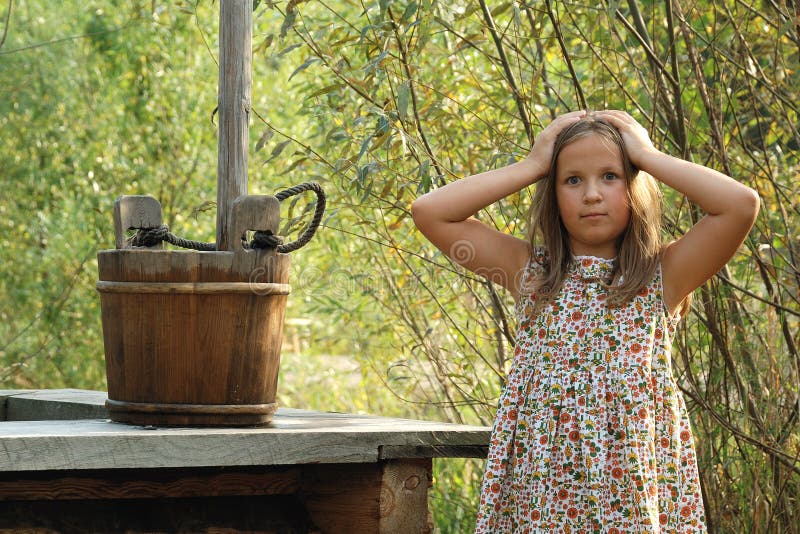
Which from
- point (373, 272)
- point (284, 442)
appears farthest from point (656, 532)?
point (373, 272)

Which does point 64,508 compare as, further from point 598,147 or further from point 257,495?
point 598,147

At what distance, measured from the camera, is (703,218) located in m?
2.11

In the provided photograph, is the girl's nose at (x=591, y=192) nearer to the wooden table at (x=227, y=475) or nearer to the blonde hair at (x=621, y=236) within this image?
the blonde hair at (x=621, y=236)

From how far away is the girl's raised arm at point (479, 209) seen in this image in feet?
7.25

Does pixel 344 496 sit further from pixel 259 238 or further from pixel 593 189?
pixel 593 189

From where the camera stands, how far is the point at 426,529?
233 centimetres

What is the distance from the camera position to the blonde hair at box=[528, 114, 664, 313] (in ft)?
7.00

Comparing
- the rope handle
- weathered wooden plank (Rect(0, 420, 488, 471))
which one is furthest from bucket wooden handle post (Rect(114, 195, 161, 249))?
weathered wooden plank (Rect(0, 420, 488, 471))

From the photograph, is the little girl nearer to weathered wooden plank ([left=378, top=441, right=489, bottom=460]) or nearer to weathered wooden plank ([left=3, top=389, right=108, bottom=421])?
weathered wooden plank ([left=378, top=441, right=489, bottom=460])

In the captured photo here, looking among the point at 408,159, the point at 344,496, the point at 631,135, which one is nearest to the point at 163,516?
the point at 344,496

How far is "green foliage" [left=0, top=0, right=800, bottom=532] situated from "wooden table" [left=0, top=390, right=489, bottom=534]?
79 cm

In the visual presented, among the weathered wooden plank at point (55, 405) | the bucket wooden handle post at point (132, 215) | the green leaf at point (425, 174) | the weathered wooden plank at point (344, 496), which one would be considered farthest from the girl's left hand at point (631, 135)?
the weathered wooden plank at point (55, 405)

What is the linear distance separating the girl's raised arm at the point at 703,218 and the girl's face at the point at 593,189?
2.2 inches

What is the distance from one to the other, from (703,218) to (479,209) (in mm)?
463
